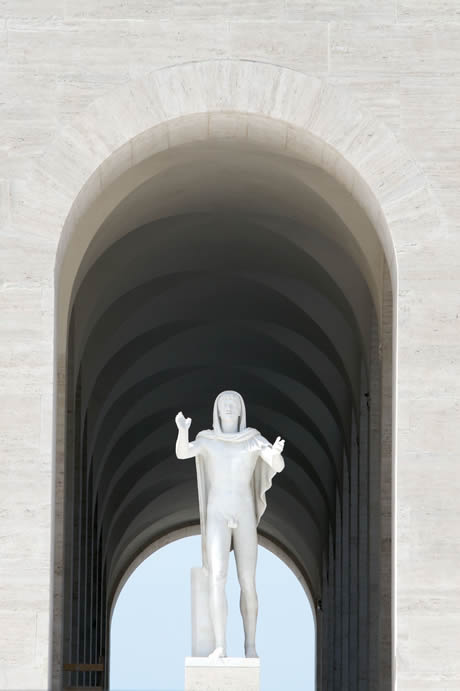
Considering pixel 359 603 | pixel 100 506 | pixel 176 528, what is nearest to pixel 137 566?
pixel 176 528

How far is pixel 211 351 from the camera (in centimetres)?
2959

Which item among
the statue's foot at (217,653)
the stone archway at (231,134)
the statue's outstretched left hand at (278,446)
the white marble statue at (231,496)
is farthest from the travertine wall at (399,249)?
the statue's foot at (217,653)

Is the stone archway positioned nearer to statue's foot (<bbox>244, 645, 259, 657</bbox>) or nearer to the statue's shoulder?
the statue's shoulder

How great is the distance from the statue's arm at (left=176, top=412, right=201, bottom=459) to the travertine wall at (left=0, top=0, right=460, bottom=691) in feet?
4.05

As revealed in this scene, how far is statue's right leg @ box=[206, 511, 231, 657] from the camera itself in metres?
15.3

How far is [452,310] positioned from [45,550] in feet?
14.6

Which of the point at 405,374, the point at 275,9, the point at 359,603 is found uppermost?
the point at 275,9

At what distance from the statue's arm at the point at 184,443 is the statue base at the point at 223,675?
6.38ft

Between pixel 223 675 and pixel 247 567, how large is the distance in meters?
1.10

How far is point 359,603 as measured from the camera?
25.8m

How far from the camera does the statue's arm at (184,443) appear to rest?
583 inches

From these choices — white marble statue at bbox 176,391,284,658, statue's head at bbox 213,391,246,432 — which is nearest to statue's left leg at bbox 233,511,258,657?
white marble statue at bbox 176,391,284,658

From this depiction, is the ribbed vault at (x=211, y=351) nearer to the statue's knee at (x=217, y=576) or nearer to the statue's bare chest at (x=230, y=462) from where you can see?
the statue's bare chest at (x=230, y=462)

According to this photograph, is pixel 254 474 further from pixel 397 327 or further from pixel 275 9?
pixel 275 9
